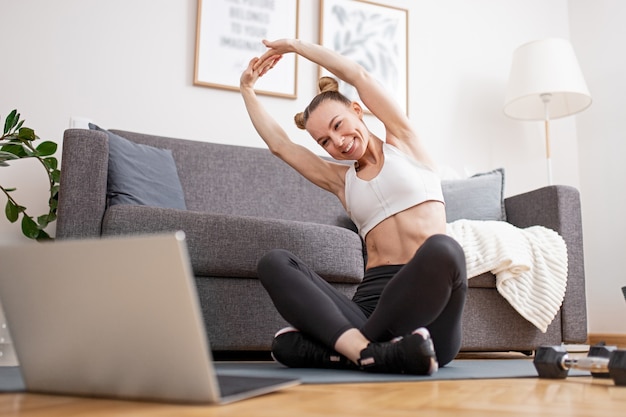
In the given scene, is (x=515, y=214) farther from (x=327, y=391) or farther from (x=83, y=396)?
(x=83, y=396)

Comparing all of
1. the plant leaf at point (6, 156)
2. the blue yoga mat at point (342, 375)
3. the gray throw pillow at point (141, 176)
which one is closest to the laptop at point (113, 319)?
the blue yoga mat at point (342, 375)

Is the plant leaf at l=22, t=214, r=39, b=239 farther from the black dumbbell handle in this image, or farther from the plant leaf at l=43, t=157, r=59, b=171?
the black dumbbell handle

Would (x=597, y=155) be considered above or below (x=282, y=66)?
below

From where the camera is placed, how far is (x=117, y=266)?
795 millimetres

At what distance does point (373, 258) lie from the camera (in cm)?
170

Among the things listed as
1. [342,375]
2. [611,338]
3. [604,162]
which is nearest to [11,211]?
[342,375]

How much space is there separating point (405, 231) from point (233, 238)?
0.61 metres

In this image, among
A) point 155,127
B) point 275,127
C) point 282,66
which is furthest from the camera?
point 282,66

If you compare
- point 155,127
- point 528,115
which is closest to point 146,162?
point 155,127

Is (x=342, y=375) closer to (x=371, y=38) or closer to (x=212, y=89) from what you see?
(x=212, y=89)

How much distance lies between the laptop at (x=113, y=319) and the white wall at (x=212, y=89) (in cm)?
195

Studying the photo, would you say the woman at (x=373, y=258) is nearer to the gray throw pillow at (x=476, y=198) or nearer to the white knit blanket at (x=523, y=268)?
the white knit blanket at (x=523, y=268)

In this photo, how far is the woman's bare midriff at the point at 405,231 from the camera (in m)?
1.62

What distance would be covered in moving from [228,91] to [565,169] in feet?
6.80
